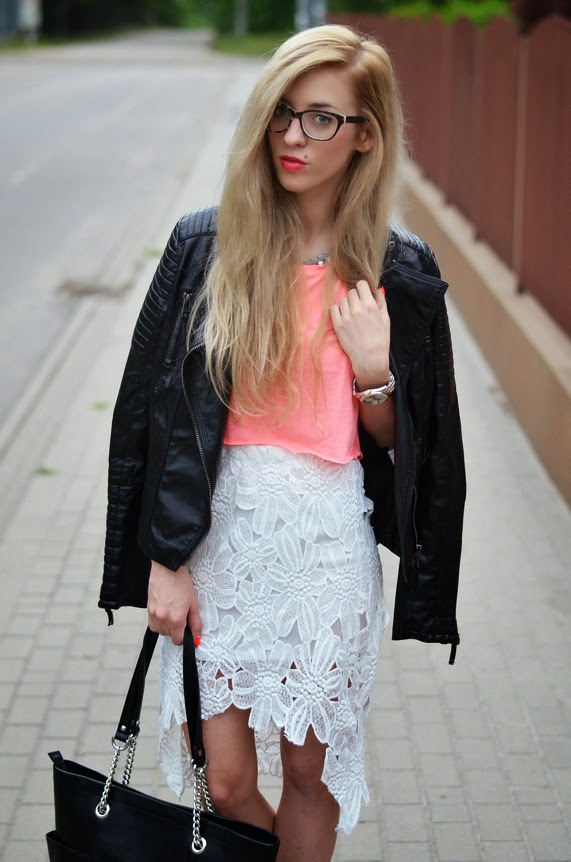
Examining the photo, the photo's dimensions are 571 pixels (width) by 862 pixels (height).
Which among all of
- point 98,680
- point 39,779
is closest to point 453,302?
point 98,680

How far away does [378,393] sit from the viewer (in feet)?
7.64

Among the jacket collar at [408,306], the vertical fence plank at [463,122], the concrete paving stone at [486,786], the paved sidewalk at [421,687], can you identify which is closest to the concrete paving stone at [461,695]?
the paved sidewalk at [421,687]

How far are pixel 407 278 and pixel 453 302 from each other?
7.91 meters

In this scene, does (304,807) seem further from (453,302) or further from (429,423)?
(453,302)

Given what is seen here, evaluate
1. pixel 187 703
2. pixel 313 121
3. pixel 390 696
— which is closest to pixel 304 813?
pixel 187 703

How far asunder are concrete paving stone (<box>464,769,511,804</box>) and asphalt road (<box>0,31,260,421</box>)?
484 cm

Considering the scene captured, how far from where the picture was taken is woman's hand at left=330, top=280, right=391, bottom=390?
2.29 metres

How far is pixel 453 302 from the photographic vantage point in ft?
33.4

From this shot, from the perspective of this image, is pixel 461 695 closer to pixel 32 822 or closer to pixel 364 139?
pixel 32 822

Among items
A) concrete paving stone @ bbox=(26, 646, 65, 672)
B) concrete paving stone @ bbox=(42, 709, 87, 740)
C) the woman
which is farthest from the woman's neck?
concrete paving stone @ bbox=(26, 646, 65, 672)

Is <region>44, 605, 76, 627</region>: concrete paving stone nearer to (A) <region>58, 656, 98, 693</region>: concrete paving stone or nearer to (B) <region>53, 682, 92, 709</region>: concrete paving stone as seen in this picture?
(A) <region>58, 656, 98, 693</region>: concrete paving stone

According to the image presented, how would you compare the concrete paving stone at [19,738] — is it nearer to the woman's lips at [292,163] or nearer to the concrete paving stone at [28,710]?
the concrete paving stone at [28,710]

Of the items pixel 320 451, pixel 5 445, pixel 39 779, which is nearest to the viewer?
pixel 320 451

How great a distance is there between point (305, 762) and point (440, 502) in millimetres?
598
